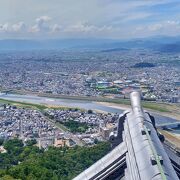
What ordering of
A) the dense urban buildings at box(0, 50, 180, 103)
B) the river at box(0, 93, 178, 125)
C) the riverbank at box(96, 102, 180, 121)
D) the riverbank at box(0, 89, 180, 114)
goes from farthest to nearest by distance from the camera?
1. the dense urban buildings at box(0, 50, 180, 103)
2. the river at box(0, 93, 178, 125)
3. the riverbank at box(0, 89, 180, 114)
4. the riverbank at box(96, 102, 180, 121)

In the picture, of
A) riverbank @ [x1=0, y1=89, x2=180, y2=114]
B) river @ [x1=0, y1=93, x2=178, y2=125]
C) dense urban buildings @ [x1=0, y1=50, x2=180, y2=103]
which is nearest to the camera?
riverbank @ [x1=0, y1=89, x2=180, y2=114]

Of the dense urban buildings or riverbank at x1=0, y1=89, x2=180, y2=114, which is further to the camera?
the dense urban buildings

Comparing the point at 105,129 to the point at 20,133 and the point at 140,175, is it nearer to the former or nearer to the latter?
the point at 20,133

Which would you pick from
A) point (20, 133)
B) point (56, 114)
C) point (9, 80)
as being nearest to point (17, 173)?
point (20, 133)

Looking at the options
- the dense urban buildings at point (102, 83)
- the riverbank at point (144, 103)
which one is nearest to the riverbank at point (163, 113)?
the riverbank at point (144, 103)

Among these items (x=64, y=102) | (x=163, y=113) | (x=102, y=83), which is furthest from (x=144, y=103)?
(x=102, y=83)

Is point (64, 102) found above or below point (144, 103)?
above

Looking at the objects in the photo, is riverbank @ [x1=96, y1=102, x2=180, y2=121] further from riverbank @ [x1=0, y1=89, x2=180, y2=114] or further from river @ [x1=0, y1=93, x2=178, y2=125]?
river @ [x1=0, y1=93, x2=178, y2=125]

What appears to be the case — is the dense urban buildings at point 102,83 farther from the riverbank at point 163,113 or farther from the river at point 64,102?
the riverbank at point 163,113

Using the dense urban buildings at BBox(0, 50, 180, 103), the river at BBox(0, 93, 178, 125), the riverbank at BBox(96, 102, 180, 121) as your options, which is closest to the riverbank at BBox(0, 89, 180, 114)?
the riverbank at BBox(96, 102, 180, 121)

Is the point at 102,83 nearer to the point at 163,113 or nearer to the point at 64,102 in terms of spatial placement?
the point at 64,102

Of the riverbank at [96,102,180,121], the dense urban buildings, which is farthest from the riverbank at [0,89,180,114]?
the dense urban buildings

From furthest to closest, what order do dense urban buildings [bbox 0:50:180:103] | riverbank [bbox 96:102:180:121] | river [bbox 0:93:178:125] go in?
dense urban buildings [bbox 0:50:180:103], river [bbox 0:93:178:125], riverbank [bbox 96:102:180:121]
